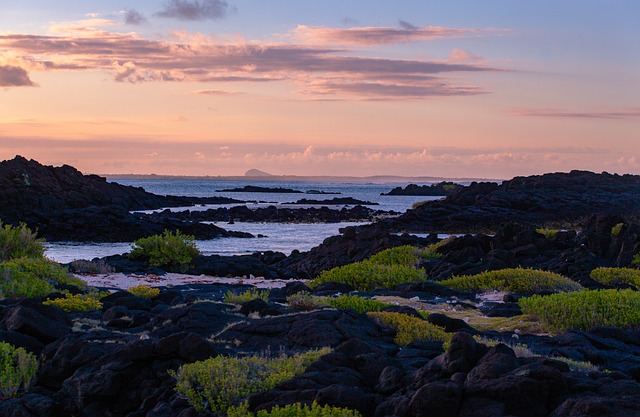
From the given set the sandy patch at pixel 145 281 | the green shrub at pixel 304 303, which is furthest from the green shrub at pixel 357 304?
the sandy patch at pixel 145 281

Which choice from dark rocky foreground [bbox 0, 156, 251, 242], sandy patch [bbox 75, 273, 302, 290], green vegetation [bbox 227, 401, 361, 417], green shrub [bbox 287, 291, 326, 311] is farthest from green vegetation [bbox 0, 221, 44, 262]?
dark rocky foreground [bbox 0, 156, 251, 242]

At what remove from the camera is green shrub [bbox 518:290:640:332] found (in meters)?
14.2

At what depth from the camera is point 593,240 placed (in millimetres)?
30344

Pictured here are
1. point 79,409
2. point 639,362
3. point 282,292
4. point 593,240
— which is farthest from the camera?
point 593,240

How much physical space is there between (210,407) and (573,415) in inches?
154

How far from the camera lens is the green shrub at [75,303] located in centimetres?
1490

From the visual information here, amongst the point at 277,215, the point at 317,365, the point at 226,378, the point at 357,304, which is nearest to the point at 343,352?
the point at 317,365

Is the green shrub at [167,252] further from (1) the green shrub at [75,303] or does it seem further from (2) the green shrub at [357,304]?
(2) the green shrub at [357,304]

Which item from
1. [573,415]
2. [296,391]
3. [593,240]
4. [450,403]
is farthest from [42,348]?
[593,240]

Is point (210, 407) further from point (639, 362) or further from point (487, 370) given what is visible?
point (639, 362)

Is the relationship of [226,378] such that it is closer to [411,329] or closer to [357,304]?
[411,329]

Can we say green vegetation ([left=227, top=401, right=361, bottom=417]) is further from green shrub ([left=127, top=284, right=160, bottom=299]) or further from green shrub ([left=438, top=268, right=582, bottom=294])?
green shrub ([left=438, top=268, right=582, bottom=294])

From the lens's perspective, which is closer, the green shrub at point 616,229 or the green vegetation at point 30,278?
the green vegetation at point 30,278

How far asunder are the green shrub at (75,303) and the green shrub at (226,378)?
5.99 metres
